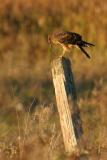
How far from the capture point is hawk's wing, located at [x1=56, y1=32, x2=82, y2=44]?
27.8 ft

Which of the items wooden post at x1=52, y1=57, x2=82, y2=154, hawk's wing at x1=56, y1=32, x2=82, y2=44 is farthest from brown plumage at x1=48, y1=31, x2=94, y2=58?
wooden post at x1=52, y1=57, x2=82, y2=154

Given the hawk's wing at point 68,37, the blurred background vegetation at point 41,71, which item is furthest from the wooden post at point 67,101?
the hawk's wing at point 68,37

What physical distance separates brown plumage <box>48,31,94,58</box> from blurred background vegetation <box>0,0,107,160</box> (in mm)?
848

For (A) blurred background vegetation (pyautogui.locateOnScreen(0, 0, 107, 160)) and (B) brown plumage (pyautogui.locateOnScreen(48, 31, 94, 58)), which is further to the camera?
(B) brown plumage (pyautogui.locateOnScreen(48, 31, 94, 58))

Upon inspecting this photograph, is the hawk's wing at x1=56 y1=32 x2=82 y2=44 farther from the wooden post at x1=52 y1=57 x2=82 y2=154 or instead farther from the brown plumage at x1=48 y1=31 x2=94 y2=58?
the wooden post at x1=52 y1=57 x2=82 y2=154

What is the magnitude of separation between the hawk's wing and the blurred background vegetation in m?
0.85

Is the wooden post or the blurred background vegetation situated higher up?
the blurred background vegetation

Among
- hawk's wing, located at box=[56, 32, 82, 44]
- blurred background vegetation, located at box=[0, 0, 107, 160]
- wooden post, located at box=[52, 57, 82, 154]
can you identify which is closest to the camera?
wooden post, located at box=[52, 57, 82, 154]

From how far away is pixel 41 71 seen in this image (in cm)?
1559

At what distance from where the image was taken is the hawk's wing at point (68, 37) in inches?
334

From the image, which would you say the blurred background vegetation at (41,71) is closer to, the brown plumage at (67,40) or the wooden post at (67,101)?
the wooden post at (67,101)

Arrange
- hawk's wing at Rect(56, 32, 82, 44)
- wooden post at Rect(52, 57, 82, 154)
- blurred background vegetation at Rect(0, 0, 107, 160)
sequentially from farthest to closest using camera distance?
hawk's wing at Rect(56, 32, 82, 44)
blurred background vegetation at Rect(0, 0, 107, 160)
wooden post at Rect(52, 57, 82, 154)

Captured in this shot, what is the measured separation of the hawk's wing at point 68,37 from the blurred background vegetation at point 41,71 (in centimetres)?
85

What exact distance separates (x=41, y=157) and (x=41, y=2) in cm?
1014
